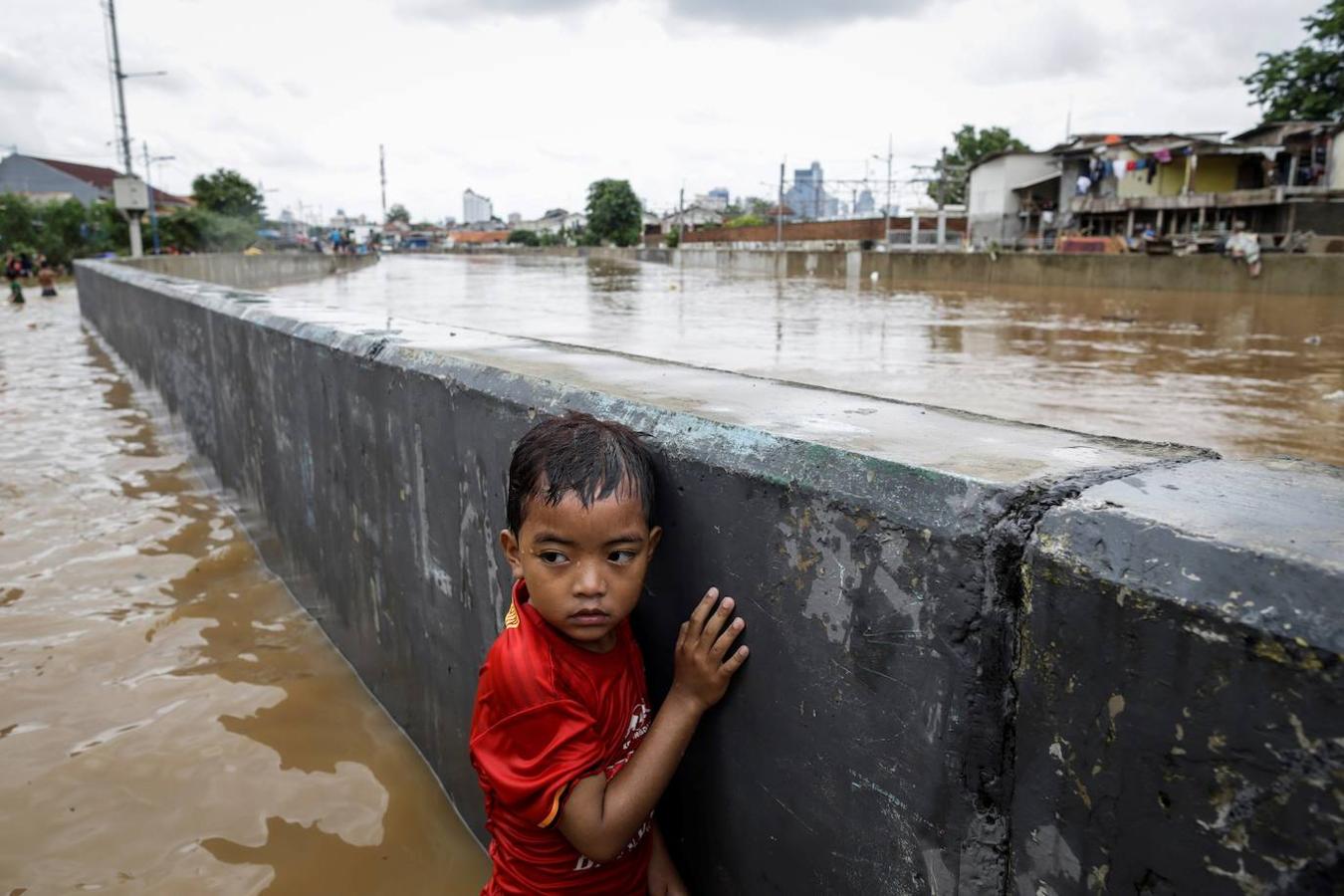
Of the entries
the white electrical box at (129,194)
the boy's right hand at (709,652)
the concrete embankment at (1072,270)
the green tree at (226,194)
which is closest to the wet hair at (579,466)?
the boy's right hand at (709,652)

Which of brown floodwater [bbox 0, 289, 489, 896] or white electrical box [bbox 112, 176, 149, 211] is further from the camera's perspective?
white electrical box [bbox 112, 176, 149, 211]

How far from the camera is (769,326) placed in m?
14.2

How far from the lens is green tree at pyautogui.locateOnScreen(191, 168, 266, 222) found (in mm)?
61938

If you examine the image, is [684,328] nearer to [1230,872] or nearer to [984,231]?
[1230,872]

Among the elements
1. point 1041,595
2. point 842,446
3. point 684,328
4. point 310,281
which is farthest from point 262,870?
point 310,281

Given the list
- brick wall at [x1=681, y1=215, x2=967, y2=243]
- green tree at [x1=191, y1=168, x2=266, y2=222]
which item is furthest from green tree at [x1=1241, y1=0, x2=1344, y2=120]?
green tree at [x1=191, y1=168, x2=266, y2=222]

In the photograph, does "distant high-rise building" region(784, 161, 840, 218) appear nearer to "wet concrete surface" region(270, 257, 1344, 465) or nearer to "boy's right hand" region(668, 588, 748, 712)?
"wet concrete surface" region(270, 257, 1344, 465)

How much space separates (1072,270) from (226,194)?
58.1 meters

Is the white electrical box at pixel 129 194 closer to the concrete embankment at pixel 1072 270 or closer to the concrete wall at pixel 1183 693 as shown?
the concrete embankment at pixel 1072 270

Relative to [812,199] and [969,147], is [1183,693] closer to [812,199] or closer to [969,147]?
[969,147]

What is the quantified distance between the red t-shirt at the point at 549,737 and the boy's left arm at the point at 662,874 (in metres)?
0.02

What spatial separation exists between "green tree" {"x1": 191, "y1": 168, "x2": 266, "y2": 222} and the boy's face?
221 feet

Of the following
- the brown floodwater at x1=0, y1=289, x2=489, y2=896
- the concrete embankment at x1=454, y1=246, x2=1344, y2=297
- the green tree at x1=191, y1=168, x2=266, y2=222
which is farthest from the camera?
the green tree at x1=191, y1=168, x2=266, y2=222

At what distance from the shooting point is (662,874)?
5.23 feet
